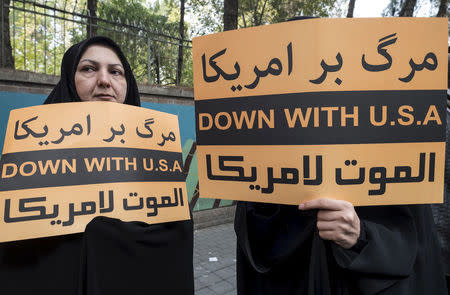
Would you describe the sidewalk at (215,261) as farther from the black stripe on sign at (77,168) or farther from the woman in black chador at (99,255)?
the black stripe on sign at (77,168)

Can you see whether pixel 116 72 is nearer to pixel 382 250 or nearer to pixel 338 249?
pixel 338 249

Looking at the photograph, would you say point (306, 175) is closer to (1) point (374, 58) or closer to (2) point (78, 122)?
(1) point (374, 58)

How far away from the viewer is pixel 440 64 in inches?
36.4

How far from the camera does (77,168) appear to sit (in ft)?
3.72

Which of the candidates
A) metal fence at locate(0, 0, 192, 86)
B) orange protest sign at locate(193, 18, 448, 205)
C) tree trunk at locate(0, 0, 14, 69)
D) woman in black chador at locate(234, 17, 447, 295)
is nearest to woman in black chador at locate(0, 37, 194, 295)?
woman in black chador at locate(234, 17, 447, 295)

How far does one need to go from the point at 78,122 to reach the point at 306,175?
92cm

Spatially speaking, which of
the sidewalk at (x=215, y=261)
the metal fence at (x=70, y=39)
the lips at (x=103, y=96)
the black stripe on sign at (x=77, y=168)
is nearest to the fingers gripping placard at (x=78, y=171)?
the black stripe on sign at (x=77, y=168)

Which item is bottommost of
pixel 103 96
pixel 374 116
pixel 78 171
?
pixel 78 171

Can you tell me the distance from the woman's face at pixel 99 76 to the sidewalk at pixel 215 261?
8.33ft

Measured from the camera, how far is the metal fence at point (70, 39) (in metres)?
4.25

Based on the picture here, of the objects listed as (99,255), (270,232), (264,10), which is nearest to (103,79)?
(99,255)

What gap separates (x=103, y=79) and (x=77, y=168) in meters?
0.52

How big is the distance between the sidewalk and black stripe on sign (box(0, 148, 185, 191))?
8.08 ft

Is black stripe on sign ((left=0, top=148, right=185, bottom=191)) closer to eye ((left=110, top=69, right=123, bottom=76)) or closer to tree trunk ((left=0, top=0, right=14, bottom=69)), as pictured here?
eye ((left=110, top=69, right=123, bottom=76))
